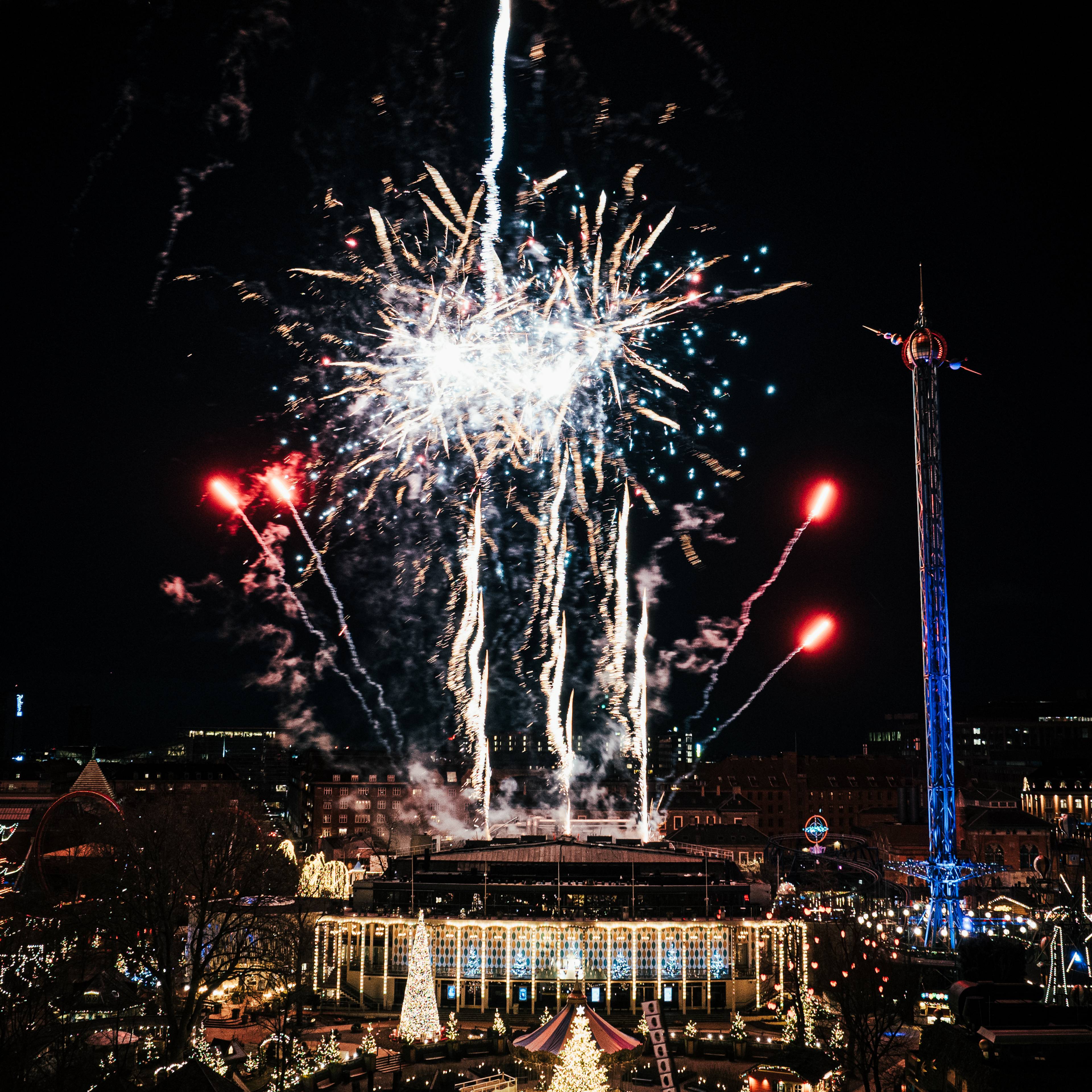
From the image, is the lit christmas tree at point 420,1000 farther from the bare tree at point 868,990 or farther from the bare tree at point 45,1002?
the bare tree at point 868,990

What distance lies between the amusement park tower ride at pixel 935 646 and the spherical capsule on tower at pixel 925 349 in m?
0.03

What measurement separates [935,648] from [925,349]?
47.4 feet

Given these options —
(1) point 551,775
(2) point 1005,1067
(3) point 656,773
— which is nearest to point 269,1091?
(2) point 1005,1067

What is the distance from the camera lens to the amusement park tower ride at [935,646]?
4488 cm

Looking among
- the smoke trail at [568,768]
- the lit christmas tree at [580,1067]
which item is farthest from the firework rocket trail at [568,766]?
the lit christmas tree at [580,1067]

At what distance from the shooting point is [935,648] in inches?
1897

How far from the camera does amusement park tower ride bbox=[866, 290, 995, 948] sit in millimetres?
44875

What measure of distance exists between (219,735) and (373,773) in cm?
7447

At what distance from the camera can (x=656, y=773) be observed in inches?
6649

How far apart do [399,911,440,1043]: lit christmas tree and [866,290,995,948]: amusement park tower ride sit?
21916mm

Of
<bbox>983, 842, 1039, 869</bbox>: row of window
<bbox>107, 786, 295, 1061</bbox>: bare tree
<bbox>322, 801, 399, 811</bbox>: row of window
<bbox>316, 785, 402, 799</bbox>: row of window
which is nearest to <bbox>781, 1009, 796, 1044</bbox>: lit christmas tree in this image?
<bbox>107, 786, 295, 1061</bbox>: bare tree

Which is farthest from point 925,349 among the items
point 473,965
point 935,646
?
point 473,965

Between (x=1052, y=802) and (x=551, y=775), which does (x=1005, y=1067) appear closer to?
(x=1052, y=802)

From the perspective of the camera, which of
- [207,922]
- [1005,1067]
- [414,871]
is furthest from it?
[414,871]
